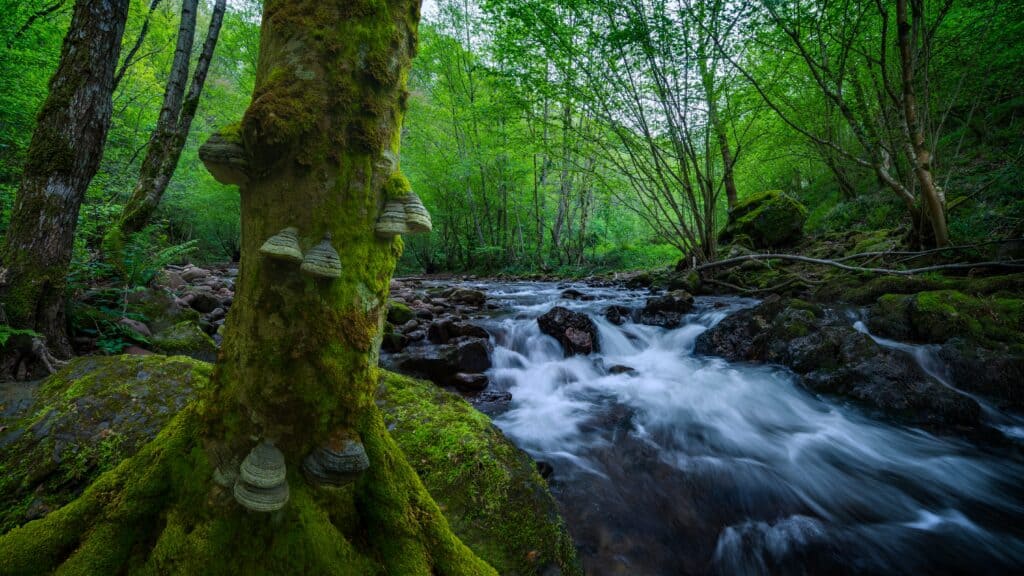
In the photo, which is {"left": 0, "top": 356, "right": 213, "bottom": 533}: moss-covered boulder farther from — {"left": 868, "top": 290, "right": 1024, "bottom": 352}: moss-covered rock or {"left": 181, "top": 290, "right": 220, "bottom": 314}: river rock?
{"left": 868, "top": 290, "right": 1024, "bottom": 352}: moss-covered rock

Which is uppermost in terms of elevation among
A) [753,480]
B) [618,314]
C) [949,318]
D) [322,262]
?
[322,262]

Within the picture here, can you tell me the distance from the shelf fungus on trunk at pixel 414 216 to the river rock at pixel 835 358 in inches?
229

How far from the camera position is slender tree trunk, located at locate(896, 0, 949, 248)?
18.0 ft

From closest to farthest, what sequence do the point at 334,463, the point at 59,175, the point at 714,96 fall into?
the point at 334,463
the point at 59,175
the point at 714,96

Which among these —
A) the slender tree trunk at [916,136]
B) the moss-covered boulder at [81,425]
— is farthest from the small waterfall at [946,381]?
the moss-covered boulder at [81,425]

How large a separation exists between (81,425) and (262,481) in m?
1.85

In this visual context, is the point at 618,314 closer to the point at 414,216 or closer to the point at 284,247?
the point at 414,216

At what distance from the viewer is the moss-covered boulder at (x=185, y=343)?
14.3 feet

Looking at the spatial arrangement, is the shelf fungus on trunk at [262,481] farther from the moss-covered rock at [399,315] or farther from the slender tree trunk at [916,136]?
the slender tree trunk at [916,136]

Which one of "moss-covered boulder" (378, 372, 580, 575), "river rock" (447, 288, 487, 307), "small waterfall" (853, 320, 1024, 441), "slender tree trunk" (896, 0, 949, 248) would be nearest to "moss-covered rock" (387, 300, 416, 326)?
"river rock" (447, 288, 487, 307)

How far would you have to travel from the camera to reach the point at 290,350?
4.28 ft

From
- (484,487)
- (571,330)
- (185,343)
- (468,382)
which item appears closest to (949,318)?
(571,330)

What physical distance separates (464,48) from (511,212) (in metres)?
9.32

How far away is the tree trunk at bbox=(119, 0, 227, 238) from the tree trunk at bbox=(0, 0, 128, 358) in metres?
2.83
